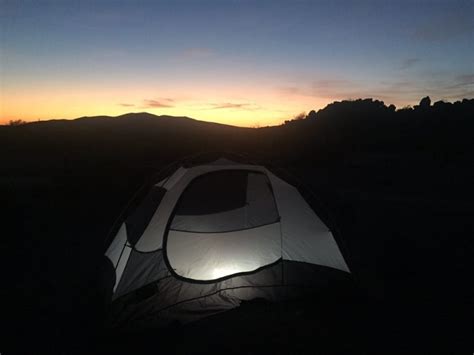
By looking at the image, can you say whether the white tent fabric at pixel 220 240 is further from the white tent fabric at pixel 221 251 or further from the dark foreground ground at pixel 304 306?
the dark foreground ground at pixel 304 306

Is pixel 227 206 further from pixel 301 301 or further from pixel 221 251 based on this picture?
pixel 301 301

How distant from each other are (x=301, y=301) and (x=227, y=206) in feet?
7.38

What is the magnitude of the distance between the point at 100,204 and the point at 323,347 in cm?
1042

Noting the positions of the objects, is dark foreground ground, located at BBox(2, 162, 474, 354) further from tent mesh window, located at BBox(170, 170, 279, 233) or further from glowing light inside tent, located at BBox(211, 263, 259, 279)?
tent mesh window, located at BBox(170, 170, 279, 233)

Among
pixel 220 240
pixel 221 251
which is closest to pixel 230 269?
pixel 221 251

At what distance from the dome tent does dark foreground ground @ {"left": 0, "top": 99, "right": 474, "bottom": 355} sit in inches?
12.2

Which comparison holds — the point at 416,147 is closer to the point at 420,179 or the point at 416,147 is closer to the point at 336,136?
the point at 336,136

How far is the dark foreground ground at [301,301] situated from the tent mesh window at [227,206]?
1015 millimetres

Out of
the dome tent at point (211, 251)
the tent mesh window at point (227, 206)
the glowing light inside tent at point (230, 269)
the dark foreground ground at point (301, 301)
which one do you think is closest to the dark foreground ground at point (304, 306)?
the dark foreground ground at point (301, 301)

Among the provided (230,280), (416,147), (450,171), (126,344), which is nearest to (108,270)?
(126,344)

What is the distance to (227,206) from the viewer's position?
21.0 feet

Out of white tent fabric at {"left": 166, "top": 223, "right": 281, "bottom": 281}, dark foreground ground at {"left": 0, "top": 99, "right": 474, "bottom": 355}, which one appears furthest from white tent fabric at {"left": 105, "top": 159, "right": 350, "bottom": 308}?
dark foreground ground at {"left": 0, "top": 99, "right": 474, "bottom": 355}

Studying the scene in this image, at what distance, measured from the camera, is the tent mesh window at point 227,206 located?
5969 mm

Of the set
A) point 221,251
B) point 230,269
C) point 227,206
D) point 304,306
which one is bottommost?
point 304,306
